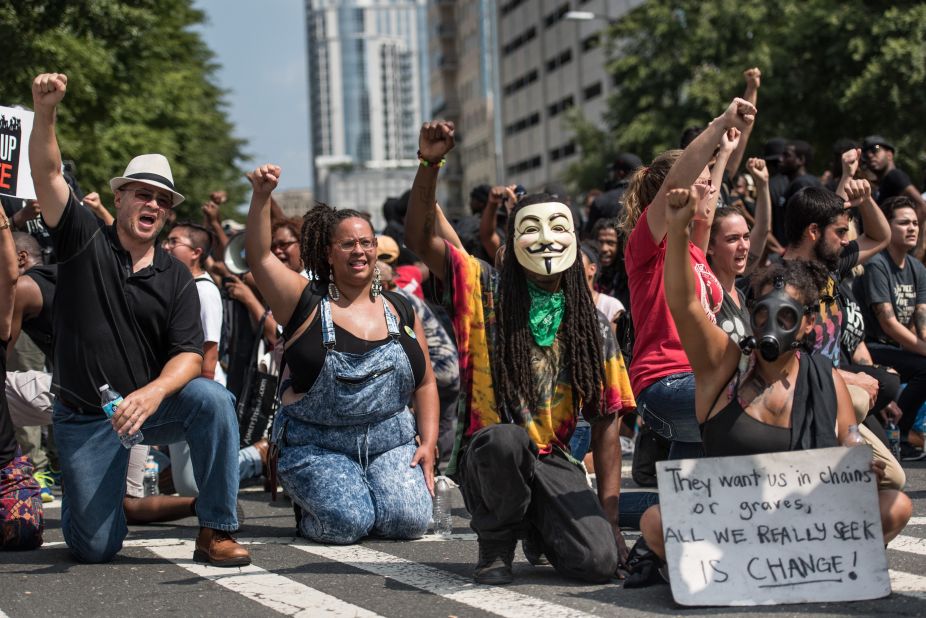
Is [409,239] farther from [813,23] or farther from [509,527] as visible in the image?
[813,23]

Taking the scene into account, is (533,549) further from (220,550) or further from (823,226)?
(823,226)

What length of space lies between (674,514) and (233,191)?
1782 inches

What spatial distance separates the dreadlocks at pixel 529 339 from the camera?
614cm

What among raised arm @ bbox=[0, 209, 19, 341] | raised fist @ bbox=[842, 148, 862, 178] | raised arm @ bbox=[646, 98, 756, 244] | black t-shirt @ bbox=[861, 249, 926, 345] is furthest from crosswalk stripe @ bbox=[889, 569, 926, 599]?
black t-shirt @ bbox=[861, 249, 926, 345]

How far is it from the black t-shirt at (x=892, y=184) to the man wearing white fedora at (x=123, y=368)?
23.1 feet

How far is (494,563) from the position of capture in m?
5.89

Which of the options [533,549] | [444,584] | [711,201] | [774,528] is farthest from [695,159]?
[444,584]

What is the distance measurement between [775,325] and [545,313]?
1348mm

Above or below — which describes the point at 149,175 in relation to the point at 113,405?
above

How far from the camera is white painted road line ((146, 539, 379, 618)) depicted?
17.9ft

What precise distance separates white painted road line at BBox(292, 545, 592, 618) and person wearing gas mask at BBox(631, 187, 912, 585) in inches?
20.8

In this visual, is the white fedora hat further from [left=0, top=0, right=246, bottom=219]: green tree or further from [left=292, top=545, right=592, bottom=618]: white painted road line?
[left=0, top=0, right=246, bottom=219]: green tree

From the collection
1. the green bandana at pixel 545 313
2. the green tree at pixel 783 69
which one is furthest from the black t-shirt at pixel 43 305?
the green tree at pixel 783 69

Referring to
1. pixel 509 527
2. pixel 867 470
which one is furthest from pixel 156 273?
pixel 867 470
